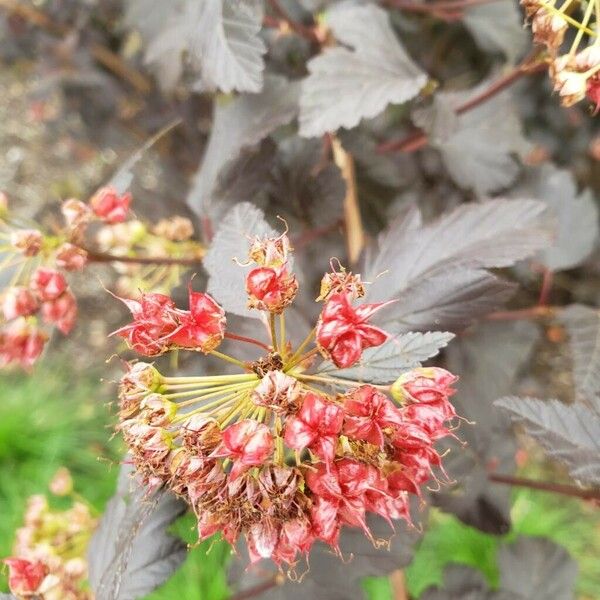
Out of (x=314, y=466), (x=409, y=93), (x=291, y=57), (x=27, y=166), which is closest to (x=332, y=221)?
(x=409, y=93)

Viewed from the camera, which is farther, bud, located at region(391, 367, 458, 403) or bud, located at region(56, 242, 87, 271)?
bud, located at region(56, 242, 87, 271)

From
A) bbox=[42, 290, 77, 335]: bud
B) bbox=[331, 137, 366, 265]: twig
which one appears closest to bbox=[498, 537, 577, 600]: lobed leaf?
bbox=[331, 137, 366, 265]: twig

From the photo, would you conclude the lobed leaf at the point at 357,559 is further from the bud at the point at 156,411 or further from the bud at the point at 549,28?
the bud at the point at 549,28

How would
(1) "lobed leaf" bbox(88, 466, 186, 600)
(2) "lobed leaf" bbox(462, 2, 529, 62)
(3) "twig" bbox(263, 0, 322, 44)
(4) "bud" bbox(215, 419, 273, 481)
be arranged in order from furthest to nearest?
(2) "lobed leaf" bbox(462, 2, 529, 62) → (3) "twig" bbox(263, 0, 322, 44) → (1) "lobed leaf" bbox(88, 466, 186, 600) → (4) "bud" bbox(215, 419, 273, 481)

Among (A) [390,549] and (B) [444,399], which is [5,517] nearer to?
(A) [390,549]

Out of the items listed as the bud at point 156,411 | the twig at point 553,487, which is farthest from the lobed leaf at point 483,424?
the bud at point 156,411

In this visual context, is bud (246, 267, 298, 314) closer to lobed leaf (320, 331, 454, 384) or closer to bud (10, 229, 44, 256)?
lobed leaf (320, 331, 454, 384)
